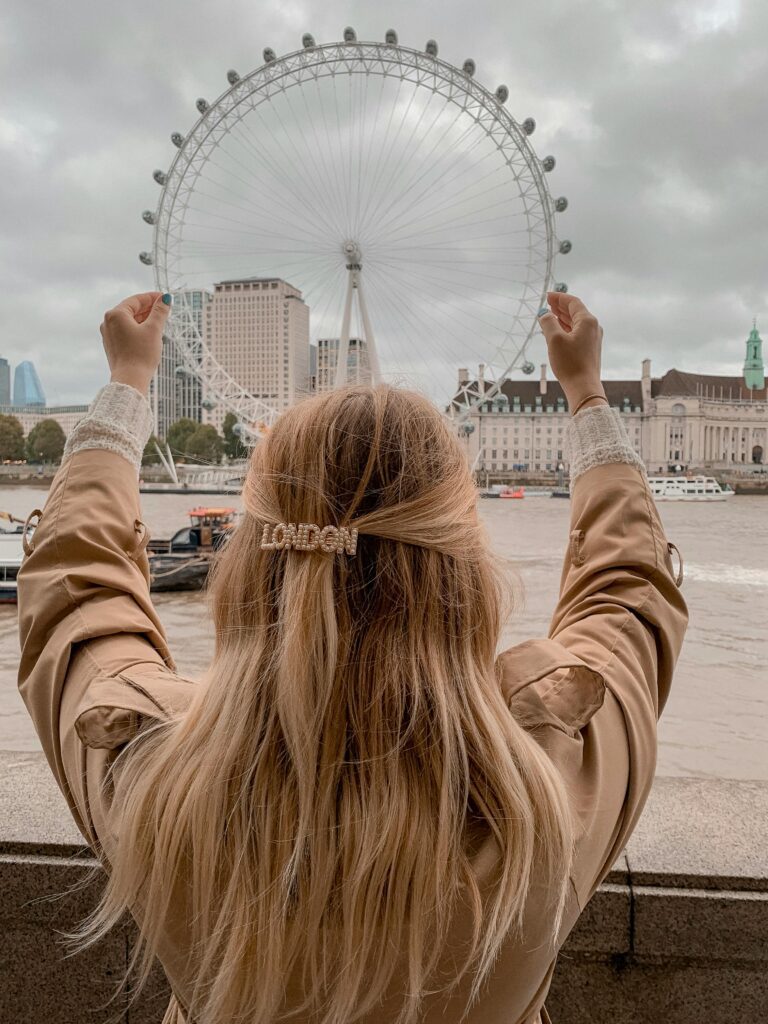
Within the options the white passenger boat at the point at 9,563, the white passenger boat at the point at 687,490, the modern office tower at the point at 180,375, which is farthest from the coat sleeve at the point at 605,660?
the white passenger boat at the point at 687,490

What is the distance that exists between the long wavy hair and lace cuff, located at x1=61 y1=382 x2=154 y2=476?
0.35 m

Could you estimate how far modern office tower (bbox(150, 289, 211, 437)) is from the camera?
25984 millimetres

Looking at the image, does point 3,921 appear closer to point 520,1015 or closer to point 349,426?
point 520,1015

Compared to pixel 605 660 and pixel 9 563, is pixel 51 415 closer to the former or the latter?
pixel 9 563

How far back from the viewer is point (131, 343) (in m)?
1.31

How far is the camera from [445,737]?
2.75 ft

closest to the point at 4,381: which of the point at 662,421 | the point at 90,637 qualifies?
the point at 662,421

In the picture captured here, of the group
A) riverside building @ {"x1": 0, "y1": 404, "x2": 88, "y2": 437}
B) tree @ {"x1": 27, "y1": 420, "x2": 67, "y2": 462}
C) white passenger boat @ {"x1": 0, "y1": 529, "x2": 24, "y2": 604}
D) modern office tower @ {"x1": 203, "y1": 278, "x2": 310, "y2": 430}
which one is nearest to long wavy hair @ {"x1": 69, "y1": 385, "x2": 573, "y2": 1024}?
white passenger boat @ {"x1": 0, "y1": 529, "x2": 24, "y2": 604}

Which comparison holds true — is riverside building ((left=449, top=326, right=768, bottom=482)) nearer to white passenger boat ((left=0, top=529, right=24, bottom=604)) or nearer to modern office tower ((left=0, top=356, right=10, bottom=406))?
white passenger boat ((left=0, top=529, right=24, bottom=604))

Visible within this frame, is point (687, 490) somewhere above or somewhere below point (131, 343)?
below

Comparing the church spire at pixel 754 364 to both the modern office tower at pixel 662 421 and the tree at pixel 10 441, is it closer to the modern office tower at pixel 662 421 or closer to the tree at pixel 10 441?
the modern office tower at pixel 662 421

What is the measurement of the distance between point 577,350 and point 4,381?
155 m

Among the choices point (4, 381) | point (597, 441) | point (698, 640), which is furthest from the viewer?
point (4, 381)

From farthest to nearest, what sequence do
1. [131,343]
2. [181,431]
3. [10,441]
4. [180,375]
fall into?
1. [10,441]
2. [181,431]
3. [180,375]
4. [131,343]
